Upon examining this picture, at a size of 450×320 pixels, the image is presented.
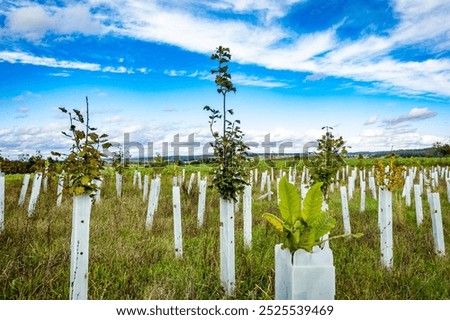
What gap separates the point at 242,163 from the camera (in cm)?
367

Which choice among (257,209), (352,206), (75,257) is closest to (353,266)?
(75,257)

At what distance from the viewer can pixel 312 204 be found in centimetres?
192

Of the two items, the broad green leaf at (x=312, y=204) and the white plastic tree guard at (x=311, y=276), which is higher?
the broad green leaf at (x=312, y=204)

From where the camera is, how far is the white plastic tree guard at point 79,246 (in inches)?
109

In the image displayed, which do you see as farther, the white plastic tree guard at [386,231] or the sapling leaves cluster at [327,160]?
the sapling leaves cluster at [327,160]

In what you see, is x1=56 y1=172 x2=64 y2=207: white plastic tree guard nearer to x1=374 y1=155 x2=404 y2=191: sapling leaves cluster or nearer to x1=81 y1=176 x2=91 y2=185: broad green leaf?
x1=81 y1=176 x2=91 y2=185: broad green leaf

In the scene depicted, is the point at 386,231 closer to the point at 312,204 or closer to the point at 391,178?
the point at 391,178

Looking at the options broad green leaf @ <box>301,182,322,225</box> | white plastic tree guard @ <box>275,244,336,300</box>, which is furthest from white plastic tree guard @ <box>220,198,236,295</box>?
white plastic tree guard @ <box>275,244,336,300</box>

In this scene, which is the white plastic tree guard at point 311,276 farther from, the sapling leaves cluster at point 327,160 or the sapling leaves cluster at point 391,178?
the sapling leaves cluster at point 327,160

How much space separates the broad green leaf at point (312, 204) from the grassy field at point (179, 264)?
865 millimetres

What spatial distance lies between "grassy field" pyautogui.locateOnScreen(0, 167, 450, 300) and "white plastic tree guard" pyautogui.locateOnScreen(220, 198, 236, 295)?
0.12m

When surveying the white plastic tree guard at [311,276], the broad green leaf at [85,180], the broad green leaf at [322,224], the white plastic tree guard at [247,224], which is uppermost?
the broad green leaf at [85,180]

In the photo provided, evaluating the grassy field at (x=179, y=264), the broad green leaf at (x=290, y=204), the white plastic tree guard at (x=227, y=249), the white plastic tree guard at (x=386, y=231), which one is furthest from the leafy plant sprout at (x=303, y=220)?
the white plastic tree guard at (x=386, y=231)

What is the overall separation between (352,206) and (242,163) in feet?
24.1
